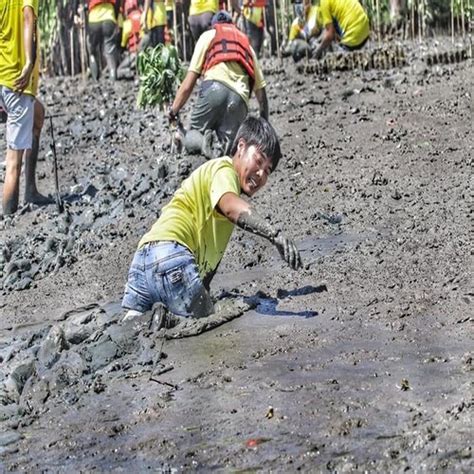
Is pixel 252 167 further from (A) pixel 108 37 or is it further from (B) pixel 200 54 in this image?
(A) pixel 108 37

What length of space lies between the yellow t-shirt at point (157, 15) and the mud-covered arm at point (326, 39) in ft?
8.55

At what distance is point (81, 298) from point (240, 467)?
476 cm

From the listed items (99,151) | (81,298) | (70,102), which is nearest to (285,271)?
(81,298)

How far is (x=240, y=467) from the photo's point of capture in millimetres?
5293

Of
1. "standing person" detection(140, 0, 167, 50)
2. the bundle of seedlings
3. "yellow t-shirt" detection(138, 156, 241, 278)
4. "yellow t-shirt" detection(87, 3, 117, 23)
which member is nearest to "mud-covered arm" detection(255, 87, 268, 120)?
the bundle of seedlings

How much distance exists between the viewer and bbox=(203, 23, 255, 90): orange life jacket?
11703 millimetres

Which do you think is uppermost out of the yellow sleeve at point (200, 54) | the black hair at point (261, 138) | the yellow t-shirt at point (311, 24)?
the black hair at point (261, 138)

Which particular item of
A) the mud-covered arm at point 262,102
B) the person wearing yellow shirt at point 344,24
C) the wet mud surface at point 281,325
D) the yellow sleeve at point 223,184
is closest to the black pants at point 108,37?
the person wearing yellow shirt at point 344,24

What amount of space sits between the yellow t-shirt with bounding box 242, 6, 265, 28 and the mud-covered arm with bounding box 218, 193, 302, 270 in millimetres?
12054

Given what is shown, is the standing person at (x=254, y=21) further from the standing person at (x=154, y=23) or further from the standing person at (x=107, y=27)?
the standing person at (x=107, y=27)

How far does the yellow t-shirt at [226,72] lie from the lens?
11781 millimetres

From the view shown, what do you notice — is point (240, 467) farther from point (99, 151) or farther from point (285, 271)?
point (99, 151)

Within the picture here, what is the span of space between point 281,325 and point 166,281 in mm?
673

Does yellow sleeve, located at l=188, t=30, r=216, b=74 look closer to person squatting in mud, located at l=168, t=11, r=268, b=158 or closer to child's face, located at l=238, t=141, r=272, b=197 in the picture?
person squatting in mud, located at l=168, t=11, r=268, b=158
